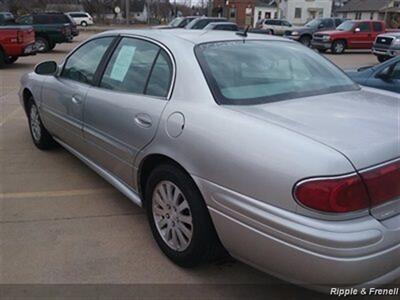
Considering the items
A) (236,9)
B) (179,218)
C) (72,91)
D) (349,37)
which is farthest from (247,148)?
(236,9)

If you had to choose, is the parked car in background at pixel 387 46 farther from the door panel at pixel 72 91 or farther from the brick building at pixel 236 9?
the brick building at pixel 236 9

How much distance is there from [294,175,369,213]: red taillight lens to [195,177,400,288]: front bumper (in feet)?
0.23

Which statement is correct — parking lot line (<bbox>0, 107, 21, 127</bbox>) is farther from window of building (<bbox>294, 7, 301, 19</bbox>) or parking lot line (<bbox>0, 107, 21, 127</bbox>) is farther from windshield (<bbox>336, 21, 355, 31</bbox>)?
window of building (<bbox>294, 7, 301, 19</bbox>)

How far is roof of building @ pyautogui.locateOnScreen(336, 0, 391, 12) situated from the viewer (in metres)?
66.4

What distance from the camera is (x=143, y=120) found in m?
3.13

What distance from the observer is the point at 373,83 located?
684cm

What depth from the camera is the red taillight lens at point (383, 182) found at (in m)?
2.20

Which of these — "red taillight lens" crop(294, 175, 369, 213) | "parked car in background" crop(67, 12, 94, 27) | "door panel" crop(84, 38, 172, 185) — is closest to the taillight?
"door panel" crop(84, 38, 172, 185)

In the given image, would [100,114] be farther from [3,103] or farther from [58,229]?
[3,103]

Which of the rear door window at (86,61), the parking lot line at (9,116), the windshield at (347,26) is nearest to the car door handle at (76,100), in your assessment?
the rear door window at (86,61)

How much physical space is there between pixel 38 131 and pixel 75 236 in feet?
7.91

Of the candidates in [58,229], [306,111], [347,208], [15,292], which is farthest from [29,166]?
[347,208]

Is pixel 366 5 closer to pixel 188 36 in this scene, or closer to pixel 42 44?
pixel 42 44

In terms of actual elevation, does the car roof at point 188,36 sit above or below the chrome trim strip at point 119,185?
above
